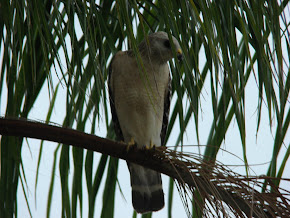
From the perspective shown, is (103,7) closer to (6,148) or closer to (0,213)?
(6,148)

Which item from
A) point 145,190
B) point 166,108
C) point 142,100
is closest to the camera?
point 145,190

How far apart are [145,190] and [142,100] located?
1.94 feet

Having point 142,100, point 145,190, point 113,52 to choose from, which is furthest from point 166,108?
point 113,52

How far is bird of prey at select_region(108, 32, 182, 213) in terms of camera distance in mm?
2898

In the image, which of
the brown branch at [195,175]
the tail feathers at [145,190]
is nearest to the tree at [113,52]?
the brown branch at [195,175]

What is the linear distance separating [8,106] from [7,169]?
0.26m

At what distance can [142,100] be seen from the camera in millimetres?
2943

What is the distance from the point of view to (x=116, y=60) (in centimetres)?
306

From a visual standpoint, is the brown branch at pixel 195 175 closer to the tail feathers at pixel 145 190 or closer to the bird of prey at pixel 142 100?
the tail feathers at pixel 145 190

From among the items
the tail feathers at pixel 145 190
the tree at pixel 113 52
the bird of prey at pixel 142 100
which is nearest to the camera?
the tree at pixel 113 52

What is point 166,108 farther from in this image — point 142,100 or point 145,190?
point 145,190

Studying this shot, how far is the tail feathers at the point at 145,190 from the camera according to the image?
2665 millimetres

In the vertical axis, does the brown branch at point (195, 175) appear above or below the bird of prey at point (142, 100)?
below

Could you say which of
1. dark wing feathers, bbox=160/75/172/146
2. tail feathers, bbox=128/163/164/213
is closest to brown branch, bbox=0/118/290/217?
tail feathers, bbox=128/163/164/213
